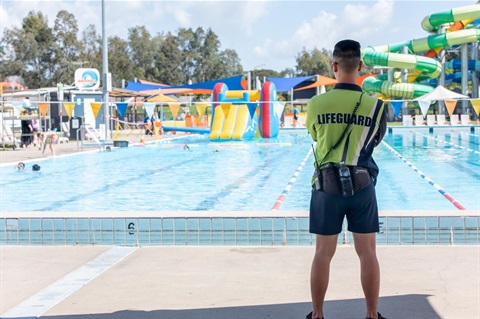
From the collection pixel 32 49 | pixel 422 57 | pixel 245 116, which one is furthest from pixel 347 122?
pixel 32 49

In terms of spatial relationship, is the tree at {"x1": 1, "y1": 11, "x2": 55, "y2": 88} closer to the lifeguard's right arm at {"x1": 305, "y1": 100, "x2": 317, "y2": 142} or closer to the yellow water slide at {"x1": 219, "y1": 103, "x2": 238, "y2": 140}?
the yellow water slide at {"x1": 219, "y1": 103, "x2": 238, "y2": 140}

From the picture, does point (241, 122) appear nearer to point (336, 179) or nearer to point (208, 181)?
point (208, 181)

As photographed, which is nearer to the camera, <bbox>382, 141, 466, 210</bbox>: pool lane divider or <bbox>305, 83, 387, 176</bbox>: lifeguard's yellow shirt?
<bbox>305, 83, 387, 176</bbox>: lifeguard's yellow shirt

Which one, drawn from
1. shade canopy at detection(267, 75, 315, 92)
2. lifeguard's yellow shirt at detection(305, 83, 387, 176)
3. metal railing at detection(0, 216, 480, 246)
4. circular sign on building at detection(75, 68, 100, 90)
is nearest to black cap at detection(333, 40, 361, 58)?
lifeguard's yellow shirt at detection(305, 83, 387, 176)

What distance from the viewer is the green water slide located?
127 feet

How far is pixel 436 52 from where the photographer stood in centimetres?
4288

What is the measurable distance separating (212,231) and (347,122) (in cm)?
277

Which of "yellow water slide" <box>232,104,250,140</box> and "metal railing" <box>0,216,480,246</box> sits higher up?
"yellow water slide" <box>232,104,250,140</box>

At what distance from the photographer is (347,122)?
3.47 metres

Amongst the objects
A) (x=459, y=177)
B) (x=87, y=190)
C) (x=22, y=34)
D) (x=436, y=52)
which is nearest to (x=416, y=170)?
(x=459, y=177)

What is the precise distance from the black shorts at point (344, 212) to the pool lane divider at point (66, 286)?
1632 millimetres

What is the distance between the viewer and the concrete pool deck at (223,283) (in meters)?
3.93

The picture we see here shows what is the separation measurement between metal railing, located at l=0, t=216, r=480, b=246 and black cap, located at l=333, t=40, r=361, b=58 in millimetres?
2590

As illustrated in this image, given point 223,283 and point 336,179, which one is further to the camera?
point 223,283
